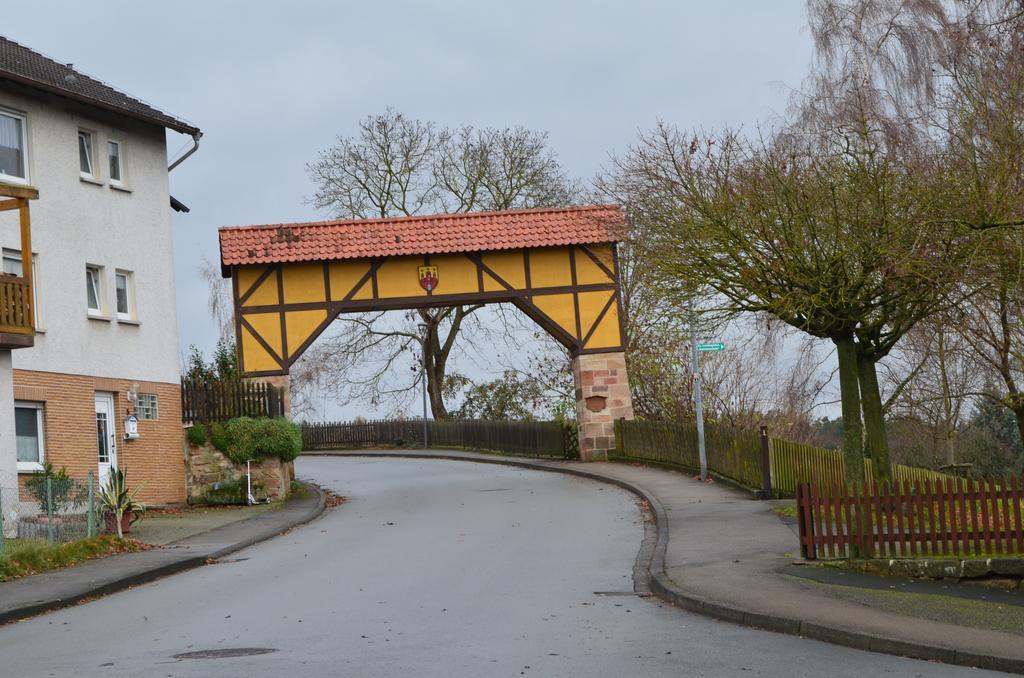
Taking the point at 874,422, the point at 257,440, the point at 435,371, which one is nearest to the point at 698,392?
the point at 874,422

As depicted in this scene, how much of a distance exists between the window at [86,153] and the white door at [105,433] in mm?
4674

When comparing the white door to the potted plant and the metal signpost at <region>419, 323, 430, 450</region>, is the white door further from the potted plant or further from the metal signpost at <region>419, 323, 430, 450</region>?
the metal signpost at <region>419, 323, 430, 450</region>

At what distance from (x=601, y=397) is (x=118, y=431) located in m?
13.9

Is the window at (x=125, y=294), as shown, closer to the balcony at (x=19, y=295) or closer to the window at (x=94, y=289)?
the window at (x=94, y=289)

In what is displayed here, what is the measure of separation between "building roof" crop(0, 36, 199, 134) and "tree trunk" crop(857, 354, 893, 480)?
617 inches

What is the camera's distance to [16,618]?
47.2 ft

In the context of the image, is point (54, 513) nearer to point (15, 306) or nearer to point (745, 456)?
point (15, 306)

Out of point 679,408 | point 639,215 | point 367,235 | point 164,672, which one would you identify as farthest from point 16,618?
point 679,408

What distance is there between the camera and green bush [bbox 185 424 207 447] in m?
30.5

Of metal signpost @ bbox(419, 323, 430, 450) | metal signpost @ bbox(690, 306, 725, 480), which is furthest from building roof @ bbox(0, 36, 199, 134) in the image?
metal signpost @ bbox(419, 323, 430, 450)

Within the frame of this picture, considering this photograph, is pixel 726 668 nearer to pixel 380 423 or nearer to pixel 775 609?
pixel 775 609

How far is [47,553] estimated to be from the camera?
741 inches

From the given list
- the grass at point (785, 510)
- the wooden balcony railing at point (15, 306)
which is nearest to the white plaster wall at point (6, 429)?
the wooden balcony railing at point (15, 306)

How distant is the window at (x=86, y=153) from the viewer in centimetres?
2905
